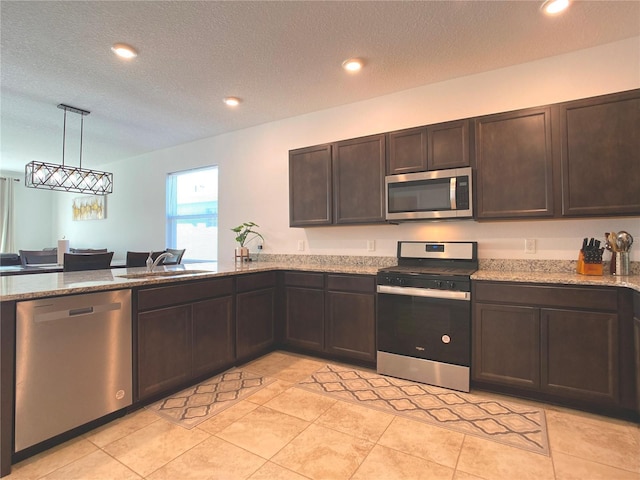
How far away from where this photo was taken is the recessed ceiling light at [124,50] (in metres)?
2.41

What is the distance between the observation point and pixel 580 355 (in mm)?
2125

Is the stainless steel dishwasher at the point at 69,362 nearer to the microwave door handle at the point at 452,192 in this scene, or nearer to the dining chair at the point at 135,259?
the dining chair at the point at 135,259

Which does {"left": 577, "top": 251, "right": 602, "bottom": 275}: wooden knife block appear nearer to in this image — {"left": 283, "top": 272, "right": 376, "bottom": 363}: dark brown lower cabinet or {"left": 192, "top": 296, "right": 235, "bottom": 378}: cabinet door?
{"left": 283, "top": 272, "right": 376, "bottom": 363}: dark brown lower cabinet

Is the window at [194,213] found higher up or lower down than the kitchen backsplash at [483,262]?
higher up

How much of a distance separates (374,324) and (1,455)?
7.87ft

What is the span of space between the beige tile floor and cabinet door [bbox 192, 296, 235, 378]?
517 mm

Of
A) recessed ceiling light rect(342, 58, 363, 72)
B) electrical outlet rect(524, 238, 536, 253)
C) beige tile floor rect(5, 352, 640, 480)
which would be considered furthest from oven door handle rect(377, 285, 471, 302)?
recessed ceiling light rect(342, 58, 363, 72)

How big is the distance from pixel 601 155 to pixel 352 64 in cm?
195

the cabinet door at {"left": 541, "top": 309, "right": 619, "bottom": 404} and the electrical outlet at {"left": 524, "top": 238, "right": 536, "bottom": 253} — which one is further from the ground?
the electrical outlet at {"left": 524, "top": 238, "right": 536, "bottom": 253}

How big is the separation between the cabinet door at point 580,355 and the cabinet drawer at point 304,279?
1.79m

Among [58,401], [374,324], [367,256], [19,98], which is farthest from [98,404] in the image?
[19,98]

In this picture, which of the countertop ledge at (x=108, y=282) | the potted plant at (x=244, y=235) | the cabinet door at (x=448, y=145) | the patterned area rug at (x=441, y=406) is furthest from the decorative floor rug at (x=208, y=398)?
the cabinet door at (x=448, y=145)

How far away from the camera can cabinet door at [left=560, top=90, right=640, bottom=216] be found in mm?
2182

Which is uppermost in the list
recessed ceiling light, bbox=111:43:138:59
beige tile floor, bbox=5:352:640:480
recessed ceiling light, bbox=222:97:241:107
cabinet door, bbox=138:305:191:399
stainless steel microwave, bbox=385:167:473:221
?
recessed ceiling light, bbox=222:97:241:107
